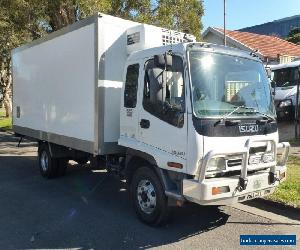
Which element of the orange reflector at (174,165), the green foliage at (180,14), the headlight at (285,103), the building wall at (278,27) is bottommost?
the orange reflector at (174,165)

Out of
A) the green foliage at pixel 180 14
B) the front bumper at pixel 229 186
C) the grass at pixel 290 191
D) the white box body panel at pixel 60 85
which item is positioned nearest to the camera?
the front bumper at pixel 229 186

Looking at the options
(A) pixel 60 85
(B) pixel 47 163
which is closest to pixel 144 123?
(A) pixel 60 85

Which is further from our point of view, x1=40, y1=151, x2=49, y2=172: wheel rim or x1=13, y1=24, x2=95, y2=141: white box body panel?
x1=40, y1=151, x2=49, y2=172: wheel rim

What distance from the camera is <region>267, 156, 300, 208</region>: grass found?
23.7ft

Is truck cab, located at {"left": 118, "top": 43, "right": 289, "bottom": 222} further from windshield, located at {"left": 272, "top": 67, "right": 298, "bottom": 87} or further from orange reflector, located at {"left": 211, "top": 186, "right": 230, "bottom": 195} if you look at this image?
windshield, located at {"left": 272, "top": 67, "right": 298, "bottom": 87}

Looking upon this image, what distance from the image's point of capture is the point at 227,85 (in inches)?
243

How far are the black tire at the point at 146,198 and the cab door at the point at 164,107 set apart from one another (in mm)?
481

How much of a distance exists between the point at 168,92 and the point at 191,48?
69cm

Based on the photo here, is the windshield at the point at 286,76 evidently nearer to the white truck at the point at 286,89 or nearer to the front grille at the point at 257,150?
the white truck at the point at 286,89

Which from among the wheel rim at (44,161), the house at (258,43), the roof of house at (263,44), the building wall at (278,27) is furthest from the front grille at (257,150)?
the building wall at (278,27)

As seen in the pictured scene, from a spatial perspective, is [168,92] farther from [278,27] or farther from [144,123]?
[278,27]

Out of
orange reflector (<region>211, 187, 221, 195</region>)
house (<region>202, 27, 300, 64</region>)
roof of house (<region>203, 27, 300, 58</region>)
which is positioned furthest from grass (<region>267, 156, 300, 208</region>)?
roof of house (<region>203, 27, 300, 58</region>)

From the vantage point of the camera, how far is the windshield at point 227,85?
5859 mm

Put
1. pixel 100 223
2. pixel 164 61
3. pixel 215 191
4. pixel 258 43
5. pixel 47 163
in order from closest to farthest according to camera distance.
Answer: pixel 215 191, pixel 164 61, pixel 100 223, pixel 47 163, pixel 258 43
